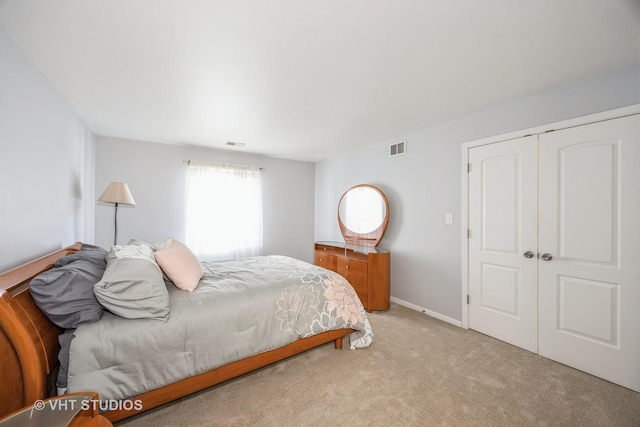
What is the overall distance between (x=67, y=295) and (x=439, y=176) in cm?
346

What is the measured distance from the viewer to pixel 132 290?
60.7 inches

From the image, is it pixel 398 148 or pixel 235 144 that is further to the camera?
pixel 235 144

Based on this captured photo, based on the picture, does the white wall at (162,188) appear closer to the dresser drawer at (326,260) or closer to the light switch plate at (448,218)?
the dresser drawer at (326,260)

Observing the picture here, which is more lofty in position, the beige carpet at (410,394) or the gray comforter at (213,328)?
the gray comforter at (213,328)

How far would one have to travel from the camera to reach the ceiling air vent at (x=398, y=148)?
3.59m

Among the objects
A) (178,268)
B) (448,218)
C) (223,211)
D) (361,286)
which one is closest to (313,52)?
(178,268)

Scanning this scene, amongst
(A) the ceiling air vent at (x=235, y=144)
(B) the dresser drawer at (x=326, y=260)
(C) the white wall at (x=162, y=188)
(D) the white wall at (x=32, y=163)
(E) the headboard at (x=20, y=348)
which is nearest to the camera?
(E) the headboard at (x=20, y=348)

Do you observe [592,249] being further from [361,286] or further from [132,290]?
[132,290]

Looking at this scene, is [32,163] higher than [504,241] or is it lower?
higher

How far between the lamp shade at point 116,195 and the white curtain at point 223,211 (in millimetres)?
1025

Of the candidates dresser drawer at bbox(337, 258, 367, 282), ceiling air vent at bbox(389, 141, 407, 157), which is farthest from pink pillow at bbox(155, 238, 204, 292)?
ceiling air vent at bbox(389, 141, 407, 157)

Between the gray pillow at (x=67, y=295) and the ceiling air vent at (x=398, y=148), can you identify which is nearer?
the gray pillow at (x=67, y=295)

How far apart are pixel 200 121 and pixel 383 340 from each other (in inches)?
126

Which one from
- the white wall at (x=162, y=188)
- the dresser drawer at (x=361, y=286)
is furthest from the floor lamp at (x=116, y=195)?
the dresser drawer at (x=361, y=286)
